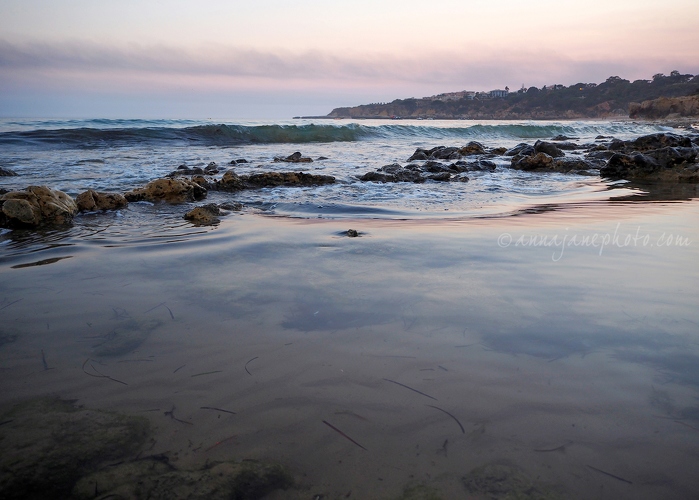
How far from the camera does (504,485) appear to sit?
110cm

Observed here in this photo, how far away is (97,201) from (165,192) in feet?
2.43

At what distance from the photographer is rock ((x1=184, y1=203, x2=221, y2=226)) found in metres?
4.09

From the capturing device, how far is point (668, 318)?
6.42 feet

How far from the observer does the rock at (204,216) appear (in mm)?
4087

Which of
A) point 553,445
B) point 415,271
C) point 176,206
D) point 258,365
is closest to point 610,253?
point 415,271

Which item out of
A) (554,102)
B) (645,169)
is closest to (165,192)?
(645,169)

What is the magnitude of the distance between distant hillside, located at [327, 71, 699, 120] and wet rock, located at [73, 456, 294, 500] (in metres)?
75.3

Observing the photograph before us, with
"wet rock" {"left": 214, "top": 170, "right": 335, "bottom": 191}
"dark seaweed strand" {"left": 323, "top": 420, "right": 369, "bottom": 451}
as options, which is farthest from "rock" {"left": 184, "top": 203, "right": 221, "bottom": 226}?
"dark seaweed strand" {"left": 323, "top": 420, "right": 369, "bottom": 451}

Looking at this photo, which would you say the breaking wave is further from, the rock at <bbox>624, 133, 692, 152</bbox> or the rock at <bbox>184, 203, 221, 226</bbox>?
the rock at <bbox>184, 203, 221, 226</bbox>

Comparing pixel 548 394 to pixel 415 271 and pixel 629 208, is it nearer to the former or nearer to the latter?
pixel 415 271

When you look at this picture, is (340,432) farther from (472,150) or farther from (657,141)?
(472,150)

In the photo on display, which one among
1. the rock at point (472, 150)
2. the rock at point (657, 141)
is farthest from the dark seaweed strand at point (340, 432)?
the rock at point (472, 150)

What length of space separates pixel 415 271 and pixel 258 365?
3.99ft

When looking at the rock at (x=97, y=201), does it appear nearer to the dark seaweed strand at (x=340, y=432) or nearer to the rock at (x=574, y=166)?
the dark seaweed strand at (x=340, y=432)
